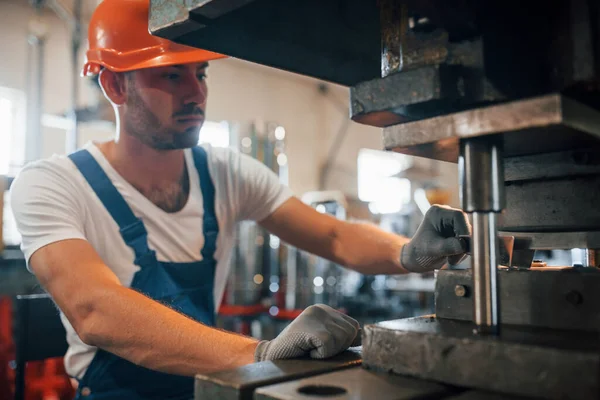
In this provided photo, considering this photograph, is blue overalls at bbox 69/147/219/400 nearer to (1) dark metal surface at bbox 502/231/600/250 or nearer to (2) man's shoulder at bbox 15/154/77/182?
(2) man's shoulder at bbox 15/154/77/182

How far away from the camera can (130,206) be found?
4.59ft

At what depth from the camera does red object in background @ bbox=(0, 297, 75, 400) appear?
2.02 m

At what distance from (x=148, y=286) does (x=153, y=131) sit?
42cm

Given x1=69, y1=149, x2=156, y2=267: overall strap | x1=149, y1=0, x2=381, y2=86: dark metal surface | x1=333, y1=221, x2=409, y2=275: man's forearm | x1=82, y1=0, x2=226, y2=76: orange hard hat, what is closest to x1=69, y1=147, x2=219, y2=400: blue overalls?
x1=69, y1=149, x2=156, y2=267: overall strap

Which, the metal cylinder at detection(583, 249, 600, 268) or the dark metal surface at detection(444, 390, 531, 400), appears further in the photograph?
the metal cylinder at detection(583, 249, 600, 268)

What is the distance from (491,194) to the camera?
584 millimetres

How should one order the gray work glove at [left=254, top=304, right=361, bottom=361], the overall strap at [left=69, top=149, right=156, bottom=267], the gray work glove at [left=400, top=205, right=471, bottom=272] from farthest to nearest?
the overall strap at [left=69, top=149, right=156, bottom=267]
the gray work glove at [left=400, top=205, right=471, bottom=272]
the gray work glove at [left=254, top=304, right=361, bottom=361]

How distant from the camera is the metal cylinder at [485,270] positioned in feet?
1.94

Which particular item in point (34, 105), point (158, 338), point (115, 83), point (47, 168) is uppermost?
point (34, 105)

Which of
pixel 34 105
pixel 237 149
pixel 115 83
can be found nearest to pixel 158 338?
pixel 115 83

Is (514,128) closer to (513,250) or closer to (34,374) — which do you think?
(513,250)

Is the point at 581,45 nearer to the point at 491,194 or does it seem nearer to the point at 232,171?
the point at 491,194

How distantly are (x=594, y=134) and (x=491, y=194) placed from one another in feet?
0.40

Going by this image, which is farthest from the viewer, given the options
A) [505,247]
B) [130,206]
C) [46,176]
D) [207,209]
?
[207,209]
